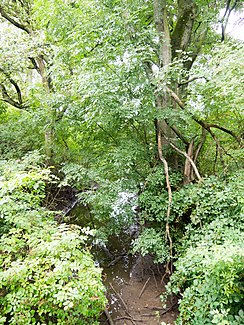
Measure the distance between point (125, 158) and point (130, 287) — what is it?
8.61 ft

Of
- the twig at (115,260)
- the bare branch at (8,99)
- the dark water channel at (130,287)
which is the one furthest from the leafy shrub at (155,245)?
the bare branch at (8,99)

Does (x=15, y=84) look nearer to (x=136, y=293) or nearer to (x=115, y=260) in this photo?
(x=115, y=260)

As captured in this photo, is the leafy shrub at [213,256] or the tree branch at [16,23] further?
the tree branch at [16,23]

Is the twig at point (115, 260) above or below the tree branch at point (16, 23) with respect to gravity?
below

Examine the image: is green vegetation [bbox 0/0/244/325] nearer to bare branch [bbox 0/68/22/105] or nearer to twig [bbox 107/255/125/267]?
bare branch [bbox 0/68/22/105]

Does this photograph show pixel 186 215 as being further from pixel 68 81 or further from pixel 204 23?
pixel 204 23

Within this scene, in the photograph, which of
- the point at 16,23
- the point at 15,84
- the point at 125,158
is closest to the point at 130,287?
the point at 125,158

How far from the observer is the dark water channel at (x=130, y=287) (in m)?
3.85

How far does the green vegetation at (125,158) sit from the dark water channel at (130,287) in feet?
1.47

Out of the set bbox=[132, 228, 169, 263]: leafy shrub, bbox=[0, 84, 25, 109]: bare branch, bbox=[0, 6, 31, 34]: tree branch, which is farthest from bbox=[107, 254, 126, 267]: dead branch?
bbox=[0, 6, 31, 34]: tree branch

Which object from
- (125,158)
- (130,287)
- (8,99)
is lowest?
(130,287)

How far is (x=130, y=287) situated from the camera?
15.2 ft

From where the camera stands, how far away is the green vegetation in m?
2.45

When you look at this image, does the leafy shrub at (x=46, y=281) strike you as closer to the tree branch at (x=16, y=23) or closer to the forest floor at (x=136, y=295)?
the forest floor at (x=136, y=295)
